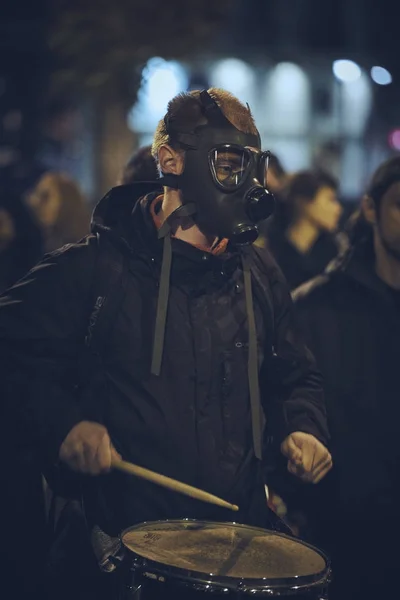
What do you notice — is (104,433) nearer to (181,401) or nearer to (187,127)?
(181,401)

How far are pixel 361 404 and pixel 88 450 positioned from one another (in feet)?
6.40

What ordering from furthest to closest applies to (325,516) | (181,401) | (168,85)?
(168,85)
(325,516)
(181,401)

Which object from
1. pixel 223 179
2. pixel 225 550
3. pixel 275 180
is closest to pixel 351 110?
pixel 275 180

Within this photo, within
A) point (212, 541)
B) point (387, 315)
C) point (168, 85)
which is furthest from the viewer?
point (168, 85)

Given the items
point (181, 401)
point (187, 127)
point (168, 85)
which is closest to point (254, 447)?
point (181, 401)

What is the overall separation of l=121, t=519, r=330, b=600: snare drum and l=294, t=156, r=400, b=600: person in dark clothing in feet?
4.64

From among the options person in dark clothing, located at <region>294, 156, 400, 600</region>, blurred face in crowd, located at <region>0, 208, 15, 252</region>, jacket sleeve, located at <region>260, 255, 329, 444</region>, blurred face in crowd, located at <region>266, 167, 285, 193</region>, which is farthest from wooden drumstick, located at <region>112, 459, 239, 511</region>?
blurred face in crowd, located at <region>0, 208, 15, 252</region>

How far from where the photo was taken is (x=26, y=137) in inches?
542

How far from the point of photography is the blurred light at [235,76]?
119 feet

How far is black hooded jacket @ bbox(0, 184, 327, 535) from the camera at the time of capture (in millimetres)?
3875

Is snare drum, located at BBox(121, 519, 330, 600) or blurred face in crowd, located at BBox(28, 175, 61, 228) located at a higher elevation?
blurred face in crowd, located at BBox(28, 175, 61, 228)

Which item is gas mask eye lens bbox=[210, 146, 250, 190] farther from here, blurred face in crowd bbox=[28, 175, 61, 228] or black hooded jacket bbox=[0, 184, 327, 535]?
blurred face in crowd bbox=[28, 175, 61, 228]

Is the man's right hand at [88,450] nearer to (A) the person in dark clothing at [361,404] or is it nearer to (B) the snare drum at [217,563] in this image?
(B) the snare drum at [217,563]

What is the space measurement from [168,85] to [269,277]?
616 inches
